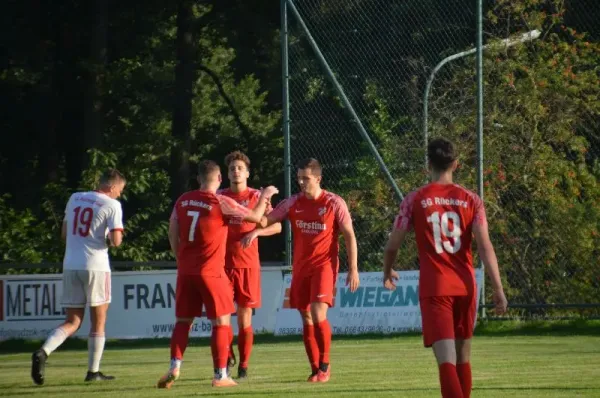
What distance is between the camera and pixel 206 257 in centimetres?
1189

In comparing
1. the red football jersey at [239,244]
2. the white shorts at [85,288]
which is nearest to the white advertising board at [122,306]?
the red football jersey at [239,244]

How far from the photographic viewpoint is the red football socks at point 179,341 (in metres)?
11.7

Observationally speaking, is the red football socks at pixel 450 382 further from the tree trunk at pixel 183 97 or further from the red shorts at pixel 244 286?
the tree trunk at pixel 183 97

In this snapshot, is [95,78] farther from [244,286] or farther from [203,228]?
[203,228]

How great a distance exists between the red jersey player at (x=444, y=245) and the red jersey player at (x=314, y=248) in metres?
3.68

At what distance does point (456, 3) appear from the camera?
23.5 m

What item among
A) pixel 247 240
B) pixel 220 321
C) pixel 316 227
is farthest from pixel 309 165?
pixel 220 321

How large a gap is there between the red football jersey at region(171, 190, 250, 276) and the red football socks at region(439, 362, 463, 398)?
388cm

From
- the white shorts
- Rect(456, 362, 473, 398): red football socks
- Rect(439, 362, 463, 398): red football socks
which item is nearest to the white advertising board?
the white shorts

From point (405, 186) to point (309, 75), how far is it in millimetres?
3534

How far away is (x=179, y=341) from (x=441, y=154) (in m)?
4.12

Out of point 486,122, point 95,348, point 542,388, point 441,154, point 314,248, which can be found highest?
point 486,122

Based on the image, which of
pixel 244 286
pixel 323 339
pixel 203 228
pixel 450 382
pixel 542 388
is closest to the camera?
pixel 450 382

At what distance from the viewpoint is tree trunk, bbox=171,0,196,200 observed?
115ft
